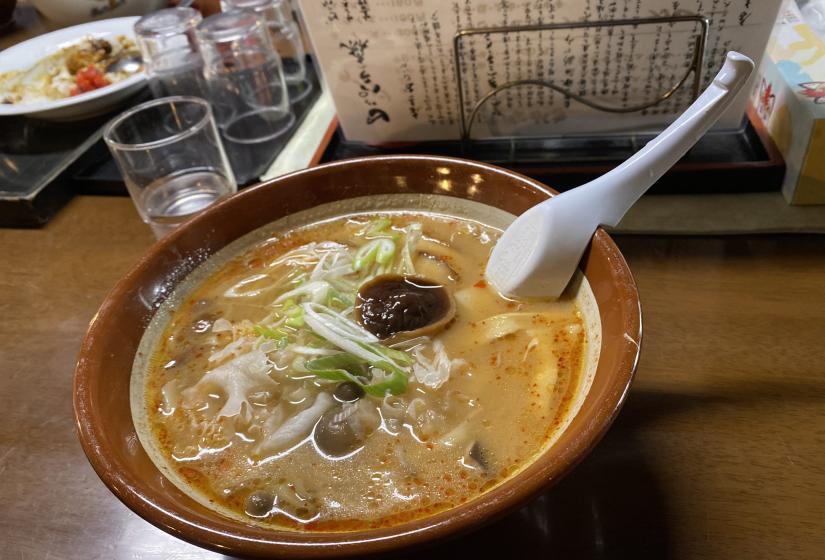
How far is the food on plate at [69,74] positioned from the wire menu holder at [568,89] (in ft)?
5.04

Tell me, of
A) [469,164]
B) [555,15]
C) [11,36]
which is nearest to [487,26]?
[555,15]

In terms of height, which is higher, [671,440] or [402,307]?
[402,307]

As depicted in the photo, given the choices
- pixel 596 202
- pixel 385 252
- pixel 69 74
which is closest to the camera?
pixel 596 202

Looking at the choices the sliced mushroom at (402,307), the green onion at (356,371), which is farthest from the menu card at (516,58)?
the green onion at (356,371)

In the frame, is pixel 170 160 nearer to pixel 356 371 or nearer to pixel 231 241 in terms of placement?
pixel 231 241

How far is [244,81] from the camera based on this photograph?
220cm

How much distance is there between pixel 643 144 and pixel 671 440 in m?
0.82

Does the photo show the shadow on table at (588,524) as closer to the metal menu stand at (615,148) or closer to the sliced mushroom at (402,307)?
the sliced mushroom at (402,307)

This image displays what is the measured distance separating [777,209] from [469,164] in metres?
0.73

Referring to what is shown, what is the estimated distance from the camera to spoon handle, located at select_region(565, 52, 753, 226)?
102cm

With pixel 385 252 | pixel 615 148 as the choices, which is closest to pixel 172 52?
pixel 385 252

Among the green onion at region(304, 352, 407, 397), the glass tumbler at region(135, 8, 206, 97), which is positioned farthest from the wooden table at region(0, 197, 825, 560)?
the glass tumbler at region(135, 8, 206, 97)

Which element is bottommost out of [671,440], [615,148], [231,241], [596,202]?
[671,440]

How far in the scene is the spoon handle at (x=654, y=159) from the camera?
102 centimetres
